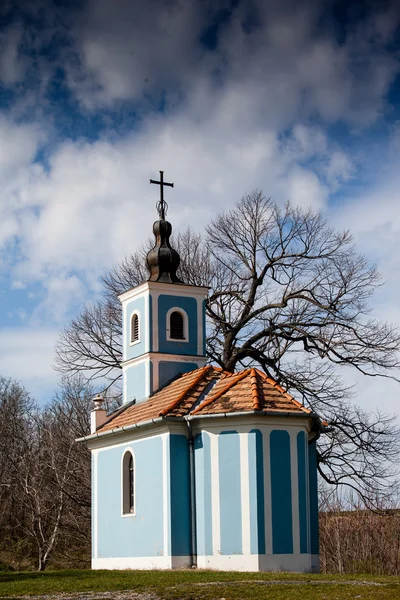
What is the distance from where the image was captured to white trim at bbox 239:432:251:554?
1986 centimetres

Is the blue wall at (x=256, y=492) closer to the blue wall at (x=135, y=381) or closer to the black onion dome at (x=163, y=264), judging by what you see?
the blue wall at (x=135, y=381)

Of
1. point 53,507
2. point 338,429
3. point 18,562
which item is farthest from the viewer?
point 18,562

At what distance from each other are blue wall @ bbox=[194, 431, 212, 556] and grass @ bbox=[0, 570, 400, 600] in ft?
5.93

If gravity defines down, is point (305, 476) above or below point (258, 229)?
below

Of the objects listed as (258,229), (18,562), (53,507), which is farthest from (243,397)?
(18,562)

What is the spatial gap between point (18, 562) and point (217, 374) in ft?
60.0

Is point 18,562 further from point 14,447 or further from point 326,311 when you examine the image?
point 326,311

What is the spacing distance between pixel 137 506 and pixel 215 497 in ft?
9.73

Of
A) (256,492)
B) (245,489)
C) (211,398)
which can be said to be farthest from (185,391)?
(256,492)

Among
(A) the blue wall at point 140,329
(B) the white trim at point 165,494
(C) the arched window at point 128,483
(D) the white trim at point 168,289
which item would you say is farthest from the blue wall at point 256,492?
(D) the white trim at point 168,289

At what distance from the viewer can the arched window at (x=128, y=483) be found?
23.2 meters

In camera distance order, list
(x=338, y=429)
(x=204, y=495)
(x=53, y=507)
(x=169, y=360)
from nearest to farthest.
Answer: (x=204, y=495), (x=169, y=360), (x=338, y=429), (x=53, y=507)

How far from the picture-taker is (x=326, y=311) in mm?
30094

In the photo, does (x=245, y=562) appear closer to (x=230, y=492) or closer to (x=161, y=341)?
(x=230, y=492)
